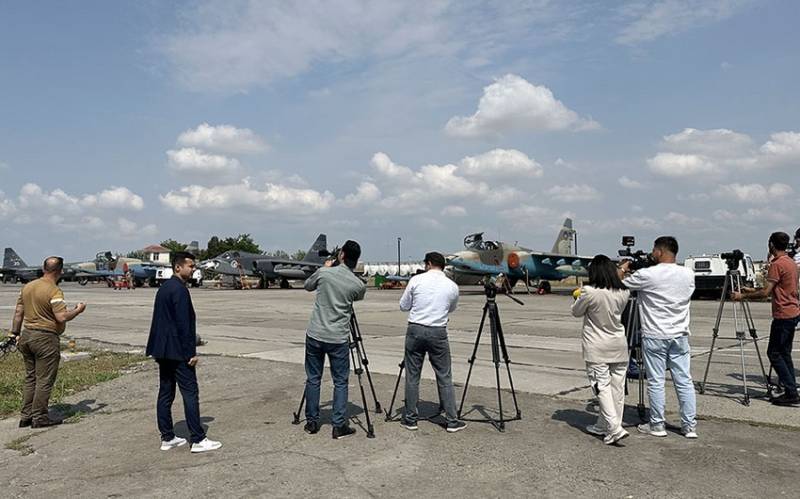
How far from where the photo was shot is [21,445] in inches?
246

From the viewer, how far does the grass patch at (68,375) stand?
320 inches

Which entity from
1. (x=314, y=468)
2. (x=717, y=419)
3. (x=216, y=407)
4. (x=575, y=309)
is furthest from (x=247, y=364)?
(x=717, y=419)

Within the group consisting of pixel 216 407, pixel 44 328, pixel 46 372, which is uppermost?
pixel 44 328

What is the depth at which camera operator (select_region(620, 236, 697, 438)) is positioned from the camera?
6102mm

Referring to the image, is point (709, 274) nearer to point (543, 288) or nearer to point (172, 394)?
point (543, 288)

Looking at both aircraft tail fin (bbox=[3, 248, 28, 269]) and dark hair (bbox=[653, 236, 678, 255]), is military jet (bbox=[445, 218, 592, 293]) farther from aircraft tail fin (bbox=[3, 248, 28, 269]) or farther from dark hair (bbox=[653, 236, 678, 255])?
aircraft tail fin (bbox=[3, 248, 28, 269])

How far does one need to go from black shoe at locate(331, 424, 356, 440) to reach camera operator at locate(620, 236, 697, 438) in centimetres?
304

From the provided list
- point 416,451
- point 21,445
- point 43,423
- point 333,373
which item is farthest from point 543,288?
point 21,445

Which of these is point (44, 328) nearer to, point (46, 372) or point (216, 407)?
point (46, 372)

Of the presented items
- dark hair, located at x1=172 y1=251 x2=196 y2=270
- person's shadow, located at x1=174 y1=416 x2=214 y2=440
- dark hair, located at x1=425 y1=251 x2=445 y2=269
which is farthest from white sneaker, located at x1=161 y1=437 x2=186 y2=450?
dark hair, located at x1=425 y1=251 x2=445 y2=269

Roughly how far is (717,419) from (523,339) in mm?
8158

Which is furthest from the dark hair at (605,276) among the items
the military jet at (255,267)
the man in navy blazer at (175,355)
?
the military jet at (255,267)

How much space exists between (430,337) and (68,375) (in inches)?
275

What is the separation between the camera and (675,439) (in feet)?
19.7
